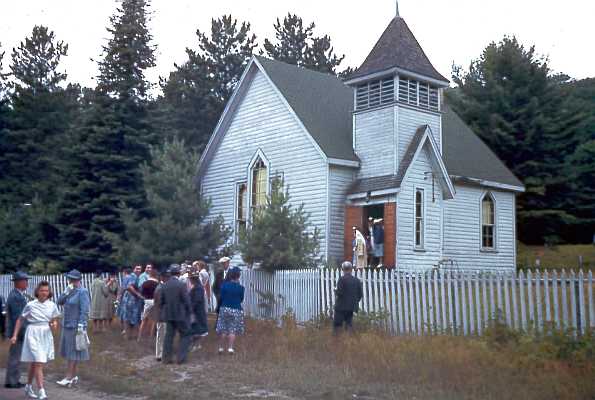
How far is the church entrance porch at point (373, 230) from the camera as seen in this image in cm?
2355

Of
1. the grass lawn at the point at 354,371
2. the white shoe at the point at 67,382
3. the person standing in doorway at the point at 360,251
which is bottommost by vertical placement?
the white shoe at the point at 67,382

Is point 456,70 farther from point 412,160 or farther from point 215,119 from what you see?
point 412,160

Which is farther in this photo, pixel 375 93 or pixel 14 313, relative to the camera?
pixel 375 93

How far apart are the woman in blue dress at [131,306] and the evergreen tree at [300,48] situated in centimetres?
4256

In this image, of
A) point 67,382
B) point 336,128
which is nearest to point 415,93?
point 336,128

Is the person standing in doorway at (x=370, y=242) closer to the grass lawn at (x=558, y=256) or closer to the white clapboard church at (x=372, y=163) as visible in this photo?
the white clapboard church at (x=372, y=163)

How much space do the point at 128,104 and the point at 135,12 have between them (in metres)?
5.06

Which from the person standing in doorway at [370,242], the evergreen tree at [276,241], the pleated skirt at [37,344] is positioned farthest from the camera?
the person standing in doorway at [370,242]

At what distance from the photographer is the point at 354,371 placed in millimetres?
12742

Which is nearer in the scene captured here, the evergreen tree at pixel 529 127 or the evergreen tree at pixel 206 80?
the evergreen tree at pixel 529 127

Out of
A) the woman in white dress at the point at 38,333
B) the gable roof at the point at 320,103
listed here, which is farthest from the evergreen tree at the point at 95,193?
the woman in white dress at the point at 38,333

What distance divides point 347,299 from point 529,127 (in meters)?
27.1

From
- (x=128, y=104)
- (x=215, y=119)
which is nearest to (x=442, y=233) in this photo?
(x=128, y=104)

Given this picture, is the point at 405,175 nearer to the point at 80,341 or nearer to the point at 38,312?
the point at 80,341
